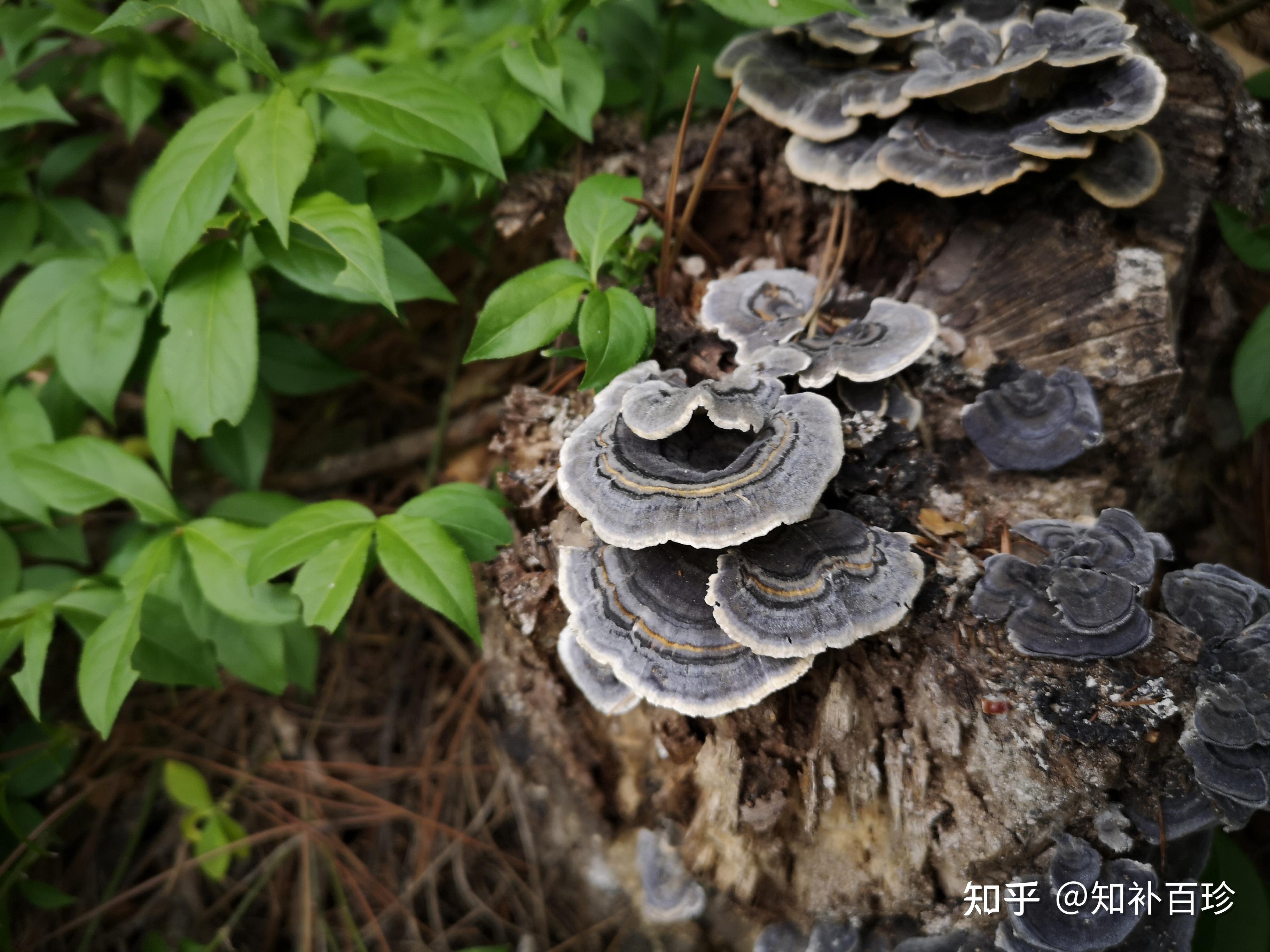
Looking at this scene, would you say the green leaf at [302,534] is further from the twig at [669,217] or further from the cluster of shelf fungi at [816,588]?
the twig at [669,217]

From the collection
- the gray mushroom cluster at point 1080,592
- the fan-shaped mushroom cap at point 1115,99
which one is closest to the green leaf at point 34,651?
the gray mushroom cluster at point 1080,592

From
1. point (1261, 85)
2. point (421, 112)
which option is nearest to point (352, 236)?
point (421, 112)

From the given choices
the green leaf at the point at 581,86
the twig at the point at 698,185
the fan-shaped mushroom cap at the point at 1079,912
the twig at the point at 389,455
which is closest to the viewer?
the fan-shaped mushroom cap at the point at 1079,912

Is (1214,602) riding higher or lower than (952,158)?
lower

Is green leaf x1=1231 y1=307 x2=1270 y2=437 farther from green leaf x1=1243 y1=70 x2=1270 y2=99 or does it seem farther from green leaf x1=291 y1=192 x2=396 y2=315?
green leaf x1=291 y1=192 x2=396 y2=315

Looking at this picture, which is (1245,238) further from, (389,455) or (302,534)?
(389,455)

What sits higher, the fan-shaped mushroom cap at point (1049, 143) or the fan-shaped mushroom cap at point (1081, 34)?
the fan-shaped mushroom cap at point (1081, 34)

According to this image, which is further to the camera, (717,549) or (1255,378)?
(1255,378)

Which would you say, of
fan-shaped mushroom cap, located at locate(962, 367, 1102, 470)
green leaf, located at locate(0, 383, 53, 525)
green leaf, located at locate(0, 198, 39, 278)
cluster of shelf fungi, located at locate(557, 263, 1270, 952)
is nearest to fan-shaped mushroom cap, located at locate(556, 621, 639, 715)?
cluster of shelf fungi, located at locate(557, 263, 1270, 952)
